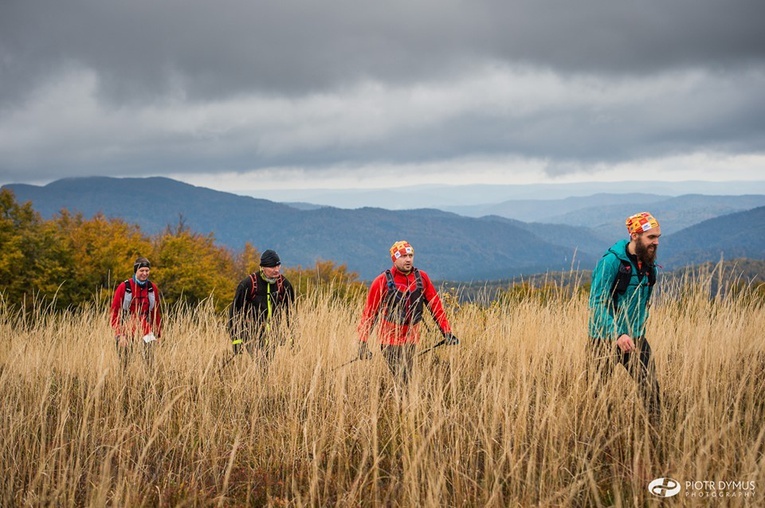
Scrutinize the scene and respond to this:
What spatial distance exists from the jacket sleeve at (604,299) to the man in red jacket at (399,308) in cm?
115

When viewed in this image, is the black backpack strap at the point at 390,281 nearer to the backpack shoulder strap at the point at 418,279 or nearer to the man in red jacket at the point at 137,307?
the backpack shoulder strap at the point at 418,279

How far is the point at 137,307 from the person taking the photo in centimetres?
627

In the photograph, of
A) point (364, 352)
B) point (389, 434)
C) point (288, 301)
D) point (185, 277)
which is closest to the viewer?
point (389, 434)

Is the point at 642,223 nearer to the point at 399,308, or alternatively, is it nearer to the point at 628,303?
the point at 628,303

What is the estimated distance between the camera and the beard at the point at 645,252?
4016mm

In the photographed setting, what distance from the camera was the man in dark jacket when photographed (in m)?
5.53

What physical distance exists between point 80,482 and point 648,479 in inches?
125

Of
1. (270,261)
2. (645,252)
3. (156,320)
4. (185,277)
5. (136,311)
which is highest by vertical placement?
(645,252)

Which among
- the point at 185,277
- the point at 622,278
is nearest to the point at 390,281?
the point at 622,278

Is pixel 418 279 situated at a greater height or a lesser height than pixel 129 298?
greater

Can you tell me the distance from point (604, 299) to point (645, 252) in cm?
40

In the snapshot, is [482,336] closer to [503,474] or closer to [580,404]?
[580,404]

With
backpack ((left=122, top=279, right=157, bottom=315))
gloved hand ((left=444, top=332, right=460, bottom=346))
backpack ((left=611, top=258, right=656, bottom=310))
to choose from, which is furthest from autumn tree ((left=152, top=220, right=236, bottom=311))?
backpack ((left=611, top=258, right=656, bottom=310))

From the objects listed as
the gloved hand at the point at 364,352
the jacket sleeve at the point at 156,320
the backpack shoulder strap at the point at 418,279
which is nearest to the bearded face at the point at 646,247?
the backpack shoulder strap at the point at 418,279
